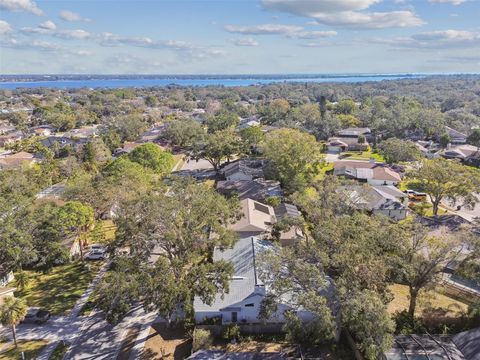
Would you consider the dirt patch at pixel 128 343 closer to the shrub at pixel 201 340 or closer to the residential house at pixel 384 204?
the shrub at pixel 201 340

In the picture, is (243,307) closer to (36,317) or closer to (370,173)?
(36,317)

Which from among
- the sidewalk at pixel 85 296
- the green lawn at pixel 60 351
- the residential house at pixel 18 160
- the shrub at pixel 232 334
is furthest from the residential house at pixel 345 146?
the green lawn at pixel 60 351

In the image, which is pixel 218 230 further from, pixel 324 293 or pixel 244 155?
pixel 244 155

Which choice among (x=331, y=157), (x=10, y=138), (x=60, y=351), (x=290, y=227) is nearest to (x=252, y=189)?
(x=290, y=227)

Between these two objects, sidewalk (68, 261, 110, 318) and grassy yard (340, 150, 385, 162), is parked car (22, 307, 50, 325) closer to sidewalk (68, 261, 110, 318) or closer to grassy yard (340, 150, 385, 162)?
sidewalk (68, 261, 110, 318)

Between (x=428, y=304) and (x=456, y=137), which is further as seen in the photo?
(x=456, y=137)

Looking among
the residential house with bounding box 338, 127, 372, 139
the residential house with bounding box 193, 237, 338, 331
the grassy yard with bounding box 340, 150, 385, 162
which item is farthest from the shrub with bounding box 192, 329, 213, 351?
the residential house with bounding box 338, 127, 372, 139
